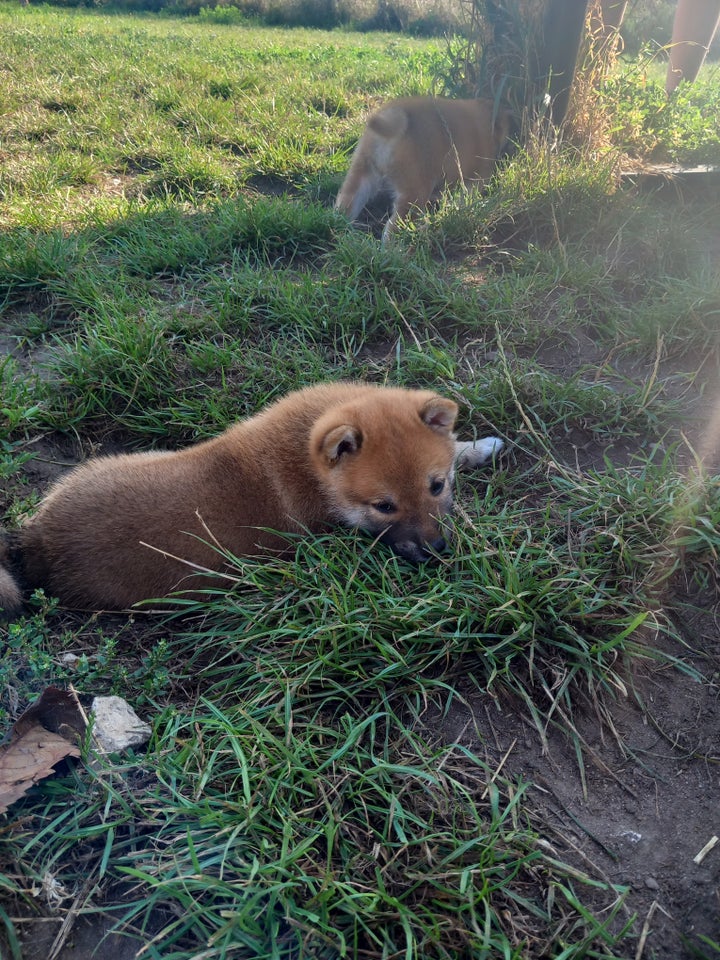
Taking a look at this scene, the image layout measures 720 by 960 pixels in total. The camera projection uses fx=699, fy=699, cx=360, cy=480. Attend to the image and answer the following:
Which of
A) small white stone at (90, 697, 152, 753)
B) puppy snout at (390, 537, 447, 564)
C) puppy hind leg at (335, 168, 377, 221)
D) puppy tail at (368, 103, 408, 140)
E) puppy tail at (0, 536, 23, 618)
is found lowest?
small white stone at (90, 697, 152, 753)

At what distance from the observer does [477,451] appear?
140 inches

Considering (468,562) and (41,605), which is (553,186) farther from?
(41,605)

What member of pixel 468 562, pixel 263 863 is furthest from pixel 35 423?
pixel 263 863

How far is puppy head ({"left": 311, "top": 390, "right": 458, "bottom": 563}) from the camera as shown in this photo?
3.10m

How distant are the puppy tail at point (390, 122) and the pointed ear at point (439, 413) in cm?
329

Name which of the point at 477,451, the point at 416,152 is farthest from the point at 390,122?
the point at 477,451

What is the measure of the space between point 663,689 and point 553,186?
3910 millimetres

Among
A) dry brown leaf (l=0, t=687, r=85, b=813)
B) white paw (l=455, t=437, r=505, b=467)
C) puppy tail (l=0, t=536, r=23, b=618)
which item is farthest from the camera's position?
white paw (l=455, t=437, r=505, b=467)

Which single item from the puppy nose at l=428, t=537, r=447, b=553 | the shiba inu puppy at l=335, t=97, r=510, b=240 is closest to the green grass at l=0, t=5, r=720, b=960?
the puppy nose at l=428, t=537, r=447, b=553

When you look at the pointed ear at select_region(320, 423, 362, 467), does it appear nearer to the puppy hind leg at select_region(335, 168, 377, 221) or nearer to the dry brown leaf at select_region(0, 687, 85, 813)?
the dry brown leaf at select_region(0, 687, 85, 813)

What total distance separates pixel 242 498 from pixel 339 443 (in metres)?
0.50

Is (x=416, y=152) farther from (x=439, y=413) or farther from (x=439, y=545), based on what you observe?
(x=439, y=545)

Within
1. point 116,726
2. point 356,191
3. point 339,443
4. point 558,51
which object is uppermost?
point 558,51

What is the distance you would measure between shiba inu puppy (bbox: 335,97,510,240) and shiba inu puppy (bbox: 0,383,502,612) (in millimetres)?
2655
